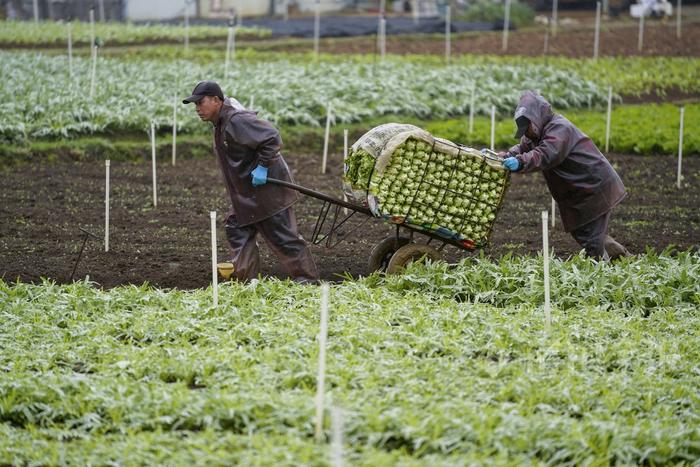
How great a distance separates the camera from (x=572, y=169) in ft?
37.4

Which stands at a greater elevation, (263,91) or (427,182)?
(427,182)

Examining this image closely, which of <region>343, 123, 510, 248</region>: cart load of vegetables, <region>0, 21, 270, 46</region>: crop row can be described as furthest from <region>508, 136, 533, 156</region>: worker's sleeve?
<region>0, 21, 270, 46</region>: crop row

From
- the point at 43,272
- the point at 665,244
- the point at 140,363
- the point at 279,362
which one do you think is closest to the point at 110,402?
the point at 140,363

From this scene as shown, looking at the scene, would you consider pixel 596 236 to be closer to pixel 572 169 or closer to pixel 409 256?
pixel 572 169

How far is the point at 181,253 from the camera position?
12.5 metres

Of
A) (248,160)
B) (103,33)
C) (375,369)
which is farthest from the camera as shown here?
(103,33)

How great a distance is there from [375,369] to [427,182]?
2970mm

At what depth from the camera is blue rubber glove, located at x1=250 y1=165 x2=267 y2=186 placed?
10.9m

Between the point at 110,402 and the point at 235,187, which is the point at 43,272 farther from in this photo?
the point at 110,402

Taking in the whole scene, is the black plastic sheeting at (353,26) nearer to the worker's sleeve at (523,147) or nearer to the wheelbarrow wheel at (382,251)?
the worker's sleeve at (523,147)

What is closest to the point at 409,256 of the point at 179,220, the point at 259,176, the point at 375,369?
the point at 259,176

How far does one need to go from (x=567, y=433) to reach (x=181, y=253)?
6.23 metres

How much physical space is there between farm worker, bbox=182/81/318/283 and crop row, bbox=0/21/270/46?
17874mm

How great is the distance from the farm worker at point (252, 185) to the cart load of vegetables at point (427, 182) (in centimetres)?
69
